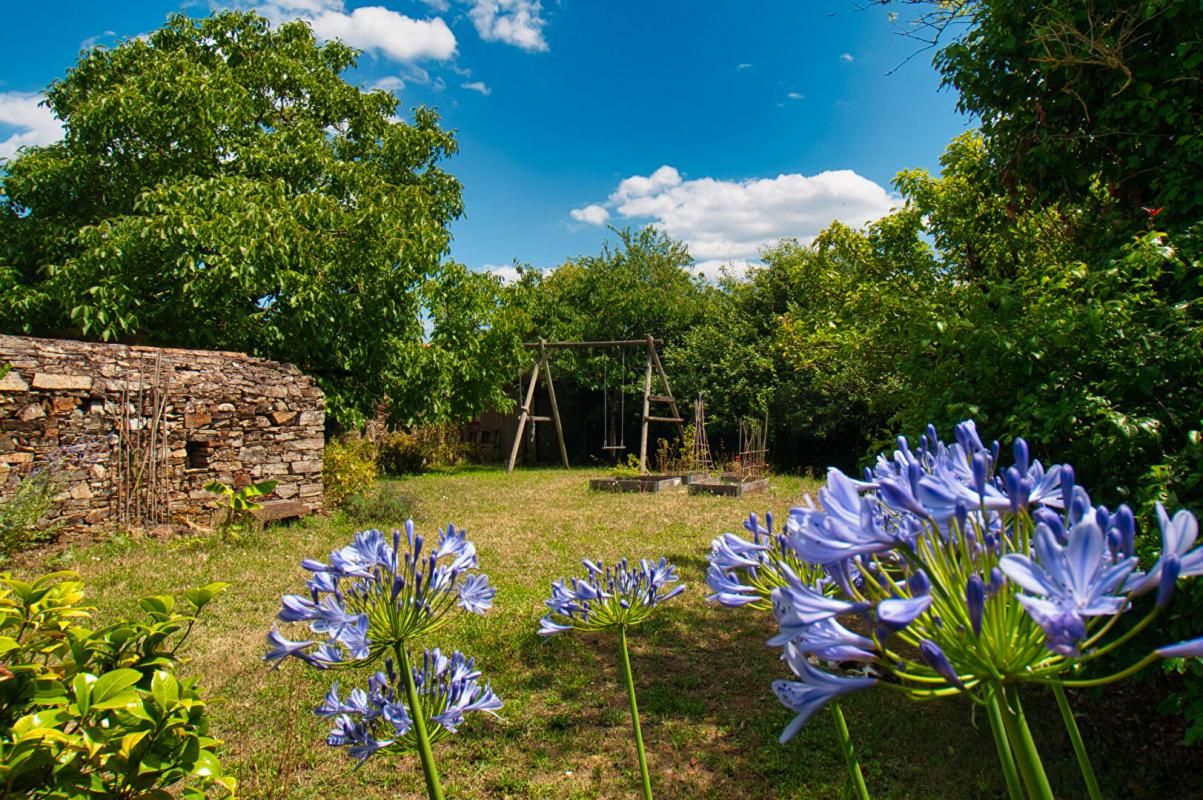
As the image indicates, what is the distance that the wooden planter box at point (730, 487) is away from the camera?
36.1ft

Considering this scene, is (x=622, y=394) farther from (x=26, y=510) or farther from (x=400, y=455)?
(x=26, y=510)

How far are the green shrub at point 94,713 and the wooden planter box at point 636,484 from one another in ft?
34.3

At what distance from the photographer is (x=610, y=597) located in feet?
5.12

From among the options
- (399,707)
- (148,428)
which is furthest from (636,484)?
(399,707)

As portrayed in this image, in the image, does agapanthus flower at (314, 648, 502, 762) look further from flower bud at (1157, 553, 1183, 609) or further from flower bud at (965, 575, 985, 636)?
flower bud at (1157, 553, 1183, 609)

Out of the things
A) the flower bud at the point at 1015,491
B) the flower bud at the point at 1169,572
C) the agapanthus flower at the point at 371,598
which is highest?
the flower bud at the point at 1015,491

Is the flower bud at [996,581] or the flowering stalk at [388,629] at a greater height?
the flower bud at [996,581]

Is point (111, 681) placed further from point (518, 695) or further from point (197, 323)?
point (197, 323)

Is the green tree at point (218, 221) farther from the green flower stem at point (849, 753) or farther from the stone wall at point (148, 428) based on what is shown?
the green flower stem at point (849, 753)

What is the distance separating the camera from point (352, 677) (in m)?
3.83

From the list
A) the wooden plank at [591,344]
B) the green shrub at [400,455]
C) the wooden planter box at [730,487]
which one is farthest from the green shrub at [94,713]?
the green shrub at [400,455]

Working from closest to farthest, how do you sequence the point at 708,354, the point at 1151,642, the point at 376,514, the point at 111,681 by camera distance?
1. the point at 111,681
2. the point at 1151,642
3. the point at 376,514
4. the point at 708,354

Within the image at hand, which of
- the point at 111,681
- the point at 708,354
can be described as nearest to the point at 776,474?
the point at 708,354

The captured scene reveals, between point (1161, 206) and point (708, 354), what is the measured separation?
1304 centimetres
